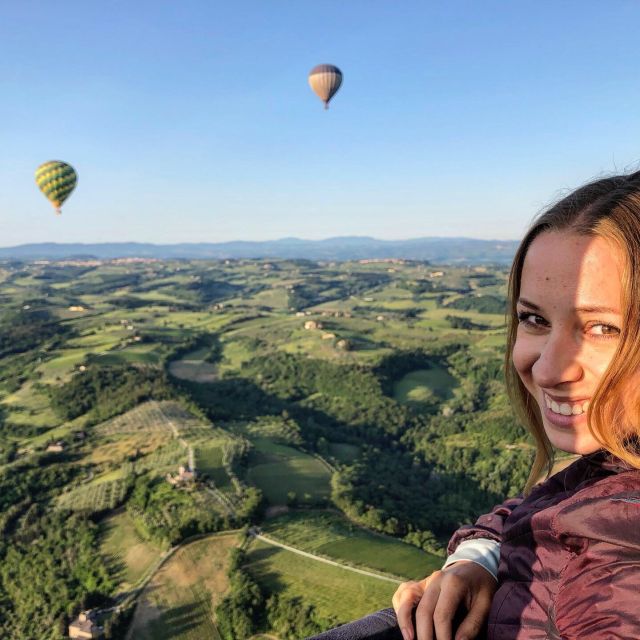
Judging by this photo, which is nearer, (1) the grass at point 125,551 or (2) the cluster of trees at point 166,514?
(1) the grass at point 125,551

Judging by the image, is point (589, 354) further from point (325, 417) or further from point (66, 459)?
point (325, 417)

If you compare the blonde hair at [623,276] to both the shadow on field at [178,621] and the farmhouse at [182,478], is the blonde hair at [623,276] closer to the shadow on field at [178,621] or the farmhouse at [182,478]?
the shadow on field at [178,621]

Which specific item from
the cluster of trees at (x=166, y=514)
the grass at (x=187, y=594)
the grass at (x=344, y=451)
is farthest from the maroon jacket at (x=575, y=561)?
the grass at (x=344, y=451)

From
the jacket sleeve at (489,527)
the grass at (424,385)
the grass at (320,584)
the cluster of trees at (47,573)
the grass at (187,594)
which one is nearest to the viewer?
the jacket sleeve at (489,527)

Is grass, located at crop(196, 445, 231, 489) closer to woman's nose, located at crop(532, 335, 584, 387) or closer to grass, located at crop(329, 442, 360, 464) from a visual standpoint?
grass, located at crop(329, 442, 360, 464)

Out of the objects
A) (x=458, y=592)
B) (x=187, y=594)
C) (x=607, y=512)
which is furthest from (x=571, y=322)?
(x=187, y=594)

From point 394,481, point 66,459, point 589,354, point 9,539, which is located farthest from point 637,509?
point 66,459
